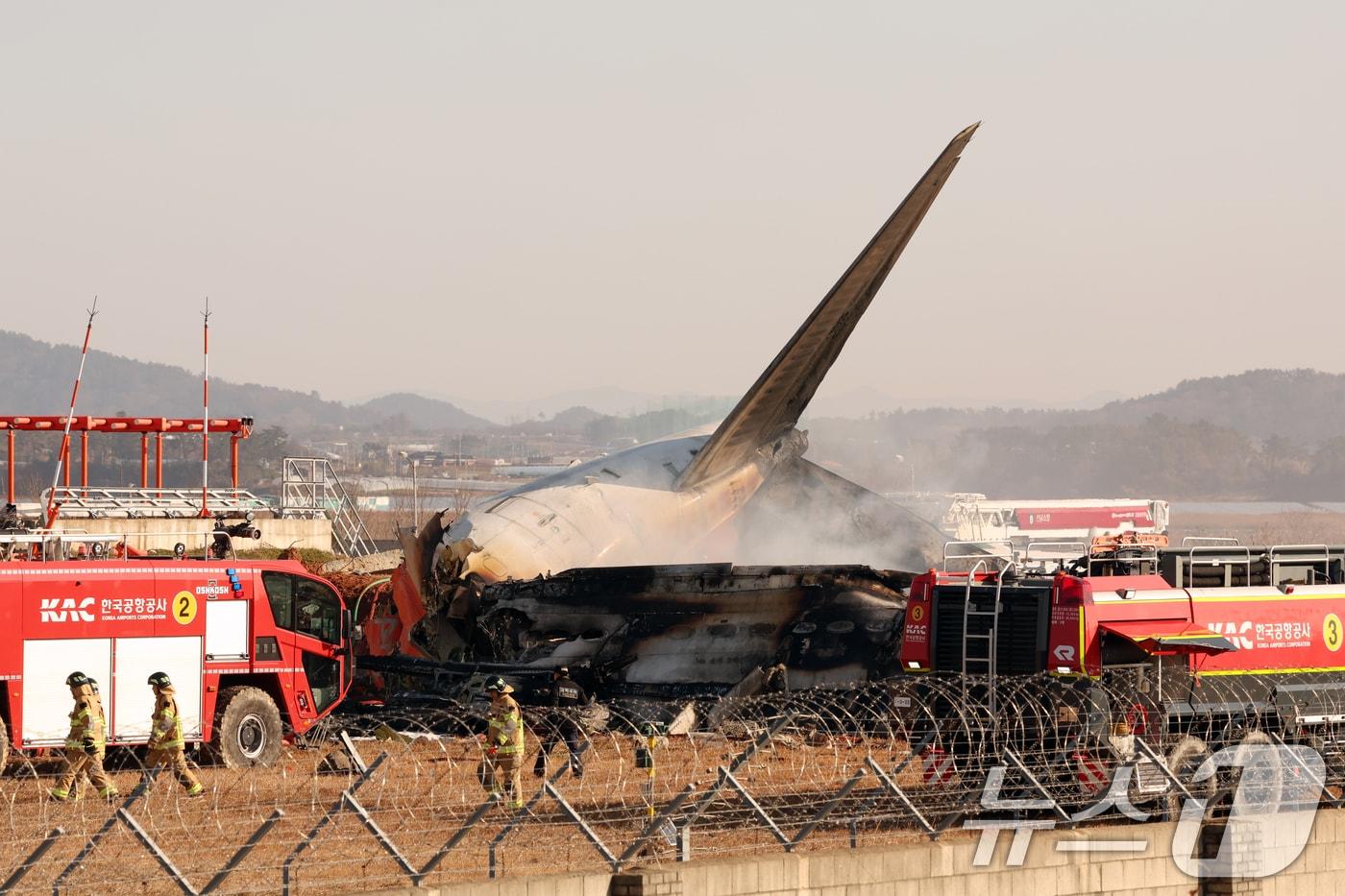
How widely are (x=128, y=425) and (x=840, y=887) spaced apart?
37.4 m

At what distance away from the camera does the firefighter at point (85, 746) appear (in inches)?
780

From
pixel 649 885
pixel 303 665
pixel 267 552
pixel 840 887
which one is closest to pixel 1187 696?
pixel 840 887

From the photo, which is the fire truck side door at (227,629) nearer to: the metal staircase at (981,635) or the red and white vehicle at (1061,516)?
the metal staircase at (981,635)

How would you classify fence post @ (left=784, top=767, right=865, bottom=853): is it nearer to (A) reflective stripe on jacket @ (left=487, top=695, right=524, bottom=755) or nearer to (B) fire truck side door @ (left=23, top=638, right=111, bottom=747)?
(A) reflective stripe on jacket @ (left=487, top=695, right=524, bottom=755)

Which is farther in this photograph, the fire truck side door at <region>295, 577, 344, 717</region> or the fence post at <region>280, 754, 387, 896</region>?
the fire truck side door at <region>295, 577, 344, 717</region>

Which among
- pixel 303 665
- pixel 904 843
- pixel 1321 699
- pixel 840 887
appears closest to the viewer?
pixel 840 887

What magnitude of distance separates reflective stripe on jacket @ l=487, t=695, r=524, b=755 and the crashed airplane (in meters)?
12.9

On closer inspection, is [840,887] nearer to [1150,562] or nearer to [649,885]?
[649,885]

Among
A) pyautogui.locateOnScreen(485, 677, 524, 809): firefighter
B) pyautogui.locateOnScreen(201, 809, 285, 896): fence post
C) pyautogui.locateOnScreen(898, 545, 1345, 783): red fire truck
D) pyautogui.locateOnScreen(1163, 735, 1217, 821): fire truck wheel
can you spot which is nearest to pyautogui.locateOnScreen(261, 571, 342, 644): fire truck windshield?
pyautogui.locateOnScreen(485, 677, 524, 809): firefighter

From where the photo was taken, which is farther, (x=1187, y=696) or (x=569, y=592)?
(x=569, y=592)

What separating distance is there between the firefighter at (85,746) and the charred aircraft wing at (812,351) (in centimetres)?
2163

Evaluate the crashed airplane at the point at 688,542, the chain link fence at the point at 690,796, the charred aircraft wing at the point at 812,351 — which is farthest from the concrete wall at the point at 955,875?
the charred aircraft wing at the point at 812,351

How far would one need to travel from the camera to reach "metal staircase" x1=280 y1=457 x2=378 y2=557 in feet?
207

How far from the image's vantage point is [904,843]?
1702cm
